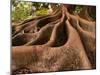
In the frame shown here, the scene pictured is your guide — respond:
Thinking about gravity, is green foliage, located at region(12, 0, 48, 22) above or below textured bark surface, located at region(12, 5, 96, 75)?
above

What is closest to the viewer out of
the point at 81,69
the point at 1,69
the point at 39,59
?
the point at 1,69

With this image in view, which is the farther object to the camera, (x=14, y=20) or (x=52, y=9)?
(x=52, y=9)

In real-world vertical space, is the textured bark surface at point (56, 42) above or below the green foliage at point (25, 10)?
below

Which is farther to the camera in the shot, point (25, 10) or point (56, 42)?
point (56, 42)

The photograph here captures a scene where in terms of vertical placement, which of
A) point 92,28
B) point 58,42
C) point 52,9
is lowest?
point 58,42

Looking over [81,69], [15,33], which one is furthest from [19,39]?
[81,69]

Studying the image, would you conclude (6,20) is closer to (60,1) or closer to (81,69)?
(60,1)

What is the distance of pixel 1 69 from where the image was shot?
2305mm

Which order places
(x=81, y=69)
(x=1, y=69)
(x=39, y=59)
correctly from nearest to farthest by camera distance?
(x=1, y=69) < (x=39, y=59) < (x=81, y=69)

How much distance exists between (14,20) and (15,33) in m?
0.15

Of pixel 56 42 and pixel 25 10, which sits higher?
pixel 25 10

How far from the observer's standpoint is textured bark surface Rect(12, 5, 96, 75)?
239 cm

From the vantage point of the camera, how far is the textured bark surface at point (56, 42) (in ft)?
7.85

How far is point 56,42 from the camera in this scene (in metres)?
2.53
